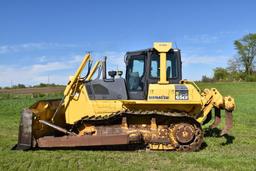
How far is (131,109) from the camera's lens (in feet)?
36.8

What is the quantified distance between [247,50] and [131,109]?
73.5 m

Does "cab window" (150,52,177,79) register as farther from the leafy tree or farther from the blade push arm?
the leafy tree

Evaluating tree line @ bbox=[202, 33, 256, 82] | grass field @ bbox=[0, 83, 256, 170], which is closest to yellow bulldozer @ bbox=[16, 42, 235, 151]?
grass field @ bbox=[0, 83, 256, 170]

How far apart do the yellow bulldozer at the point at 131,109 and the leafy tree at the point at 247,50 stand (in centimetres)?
7025

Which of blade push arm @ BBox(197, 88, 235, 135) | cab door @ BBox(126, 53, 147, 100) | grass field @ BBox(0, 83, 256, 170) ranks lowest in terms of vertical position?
grass field @ BBox(0, 83, 256, 170)

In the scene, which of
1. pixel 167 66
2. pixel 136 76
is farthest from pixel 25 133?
pixel 167 66

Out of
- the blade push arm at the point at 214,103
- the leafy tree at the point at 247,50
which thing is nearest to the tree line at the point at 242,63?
the leafy tree at the point at 247,50

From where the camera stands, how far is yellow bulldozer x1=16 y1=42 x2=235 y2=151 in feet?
35.4

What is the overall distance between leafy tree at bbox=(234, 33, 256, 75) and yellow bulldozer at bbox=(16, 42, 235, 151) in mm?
70255

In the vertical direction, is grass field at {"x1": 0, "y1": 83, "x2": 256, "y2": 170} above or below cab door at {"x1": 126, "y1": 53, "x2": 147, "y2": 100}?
below

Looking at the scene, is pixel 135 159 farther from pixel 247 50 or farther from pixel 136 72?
pixel 247 50

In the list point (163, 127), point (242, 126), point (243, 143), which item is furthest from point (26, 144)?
point (242, 126)

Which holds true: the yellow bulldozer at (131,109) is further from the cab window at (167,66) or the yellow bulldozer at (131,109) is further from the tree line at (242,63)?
the tree line at (242,63)

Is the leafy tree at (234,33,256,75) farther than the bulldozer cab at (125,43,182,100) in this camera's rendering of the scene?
Yes
